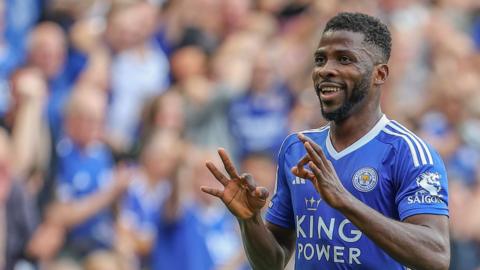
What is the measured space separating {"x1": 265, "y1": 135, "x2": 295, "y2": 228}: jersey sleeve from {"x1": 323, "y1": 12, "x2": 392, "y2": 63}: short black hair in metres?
0.61

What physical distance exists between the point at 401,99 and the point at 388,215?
6.52m

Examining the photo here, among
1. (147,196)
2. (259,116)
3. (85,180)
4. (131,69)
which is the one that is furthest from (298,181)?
(259,116)

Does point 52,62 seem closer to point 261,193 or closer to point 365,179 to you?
point 261,193

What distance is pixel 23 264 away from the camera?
318 inches

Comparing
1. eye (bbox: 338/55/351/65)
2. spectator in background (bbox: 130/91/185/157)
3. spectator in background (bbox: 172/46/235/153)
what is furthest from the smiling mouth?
spectator in background (bbox: 172/46/235/153)

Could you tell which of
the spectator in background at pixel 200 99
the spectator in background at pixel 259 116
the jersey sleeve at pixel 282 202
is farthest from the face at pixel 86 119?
the jersey sleeve at pixel 282 202

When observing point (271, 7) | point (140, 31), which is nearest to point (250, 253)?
point (140, 31)

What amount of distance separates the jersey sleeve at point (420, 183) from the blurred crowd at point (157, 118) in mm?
4388

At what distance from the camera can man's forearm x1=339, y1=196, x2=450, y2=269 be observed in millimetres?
3891

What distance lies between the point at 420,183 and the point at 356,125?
493 millimetres

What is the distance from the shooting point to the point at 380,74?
4.47 metres

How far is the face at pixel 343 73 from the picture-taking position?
435cm

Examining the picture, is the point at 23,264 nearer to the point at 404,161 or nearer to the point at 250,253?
the point at 250,253

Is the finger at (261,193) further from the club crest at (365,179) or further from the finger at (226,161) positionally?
the club crest at (365,179)
